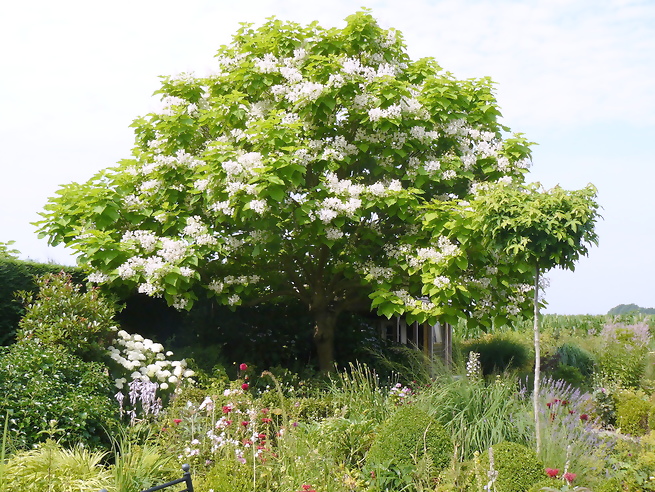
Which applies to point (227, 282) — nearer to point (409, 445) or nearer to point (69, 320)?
point (69, 320)

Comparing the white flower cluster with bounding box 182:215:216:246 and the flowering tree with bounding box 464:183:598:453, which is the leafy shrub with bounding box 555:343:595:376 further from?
the white flower cluster with bounding box 182:215:216:246

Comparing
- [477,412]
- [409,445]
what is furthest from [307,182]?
[409,445]

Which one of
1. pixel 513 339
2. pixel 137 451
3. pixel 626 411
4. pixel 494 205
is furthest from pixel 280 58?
pixel 513 339

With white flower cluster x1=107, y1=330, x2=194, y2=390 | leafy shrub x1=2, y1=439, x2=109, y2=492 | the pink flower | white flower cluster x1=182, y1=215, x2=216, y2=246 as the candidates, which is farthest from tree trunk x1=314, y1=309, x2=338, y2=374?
the pink flower

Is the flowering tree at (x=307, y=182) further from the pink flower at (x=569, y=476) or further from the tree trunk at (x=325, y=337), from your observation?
the pink flower at (x=569, y=476)

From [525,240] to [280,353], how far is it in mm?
6447

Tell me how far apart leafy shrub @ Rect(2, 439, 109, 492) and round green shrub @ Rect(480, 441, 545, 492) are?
10.6 feet

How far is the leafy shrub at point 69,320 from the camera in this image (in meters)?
8.63

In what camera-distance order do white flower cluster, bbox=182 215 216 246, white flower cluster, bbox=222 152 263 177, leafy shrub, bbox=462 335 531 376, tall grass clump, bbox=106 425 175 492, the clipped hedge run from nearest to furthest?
tall grass clump, bbox=106 425 175 492
the clipped hedge
white flower cluster, bbox=222 152 263 177
white flower cluster, bbox=182 215 216 246
leafy shrub, bbox=462 335 531 376

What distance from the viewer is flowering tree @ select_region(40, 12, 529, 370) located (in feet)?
29.5

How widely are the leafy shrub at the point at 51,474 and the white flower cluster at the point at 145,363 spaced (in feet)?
9.32

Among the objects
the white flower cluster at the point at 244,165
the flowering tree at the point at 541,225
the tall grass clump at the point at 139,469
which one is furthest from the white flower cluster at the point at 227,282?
the flowering tree at the point at 541,225

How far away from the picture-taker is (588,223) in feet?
22.3

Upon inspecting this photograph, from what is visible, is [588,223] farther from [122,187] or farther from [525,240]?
[122,187]
